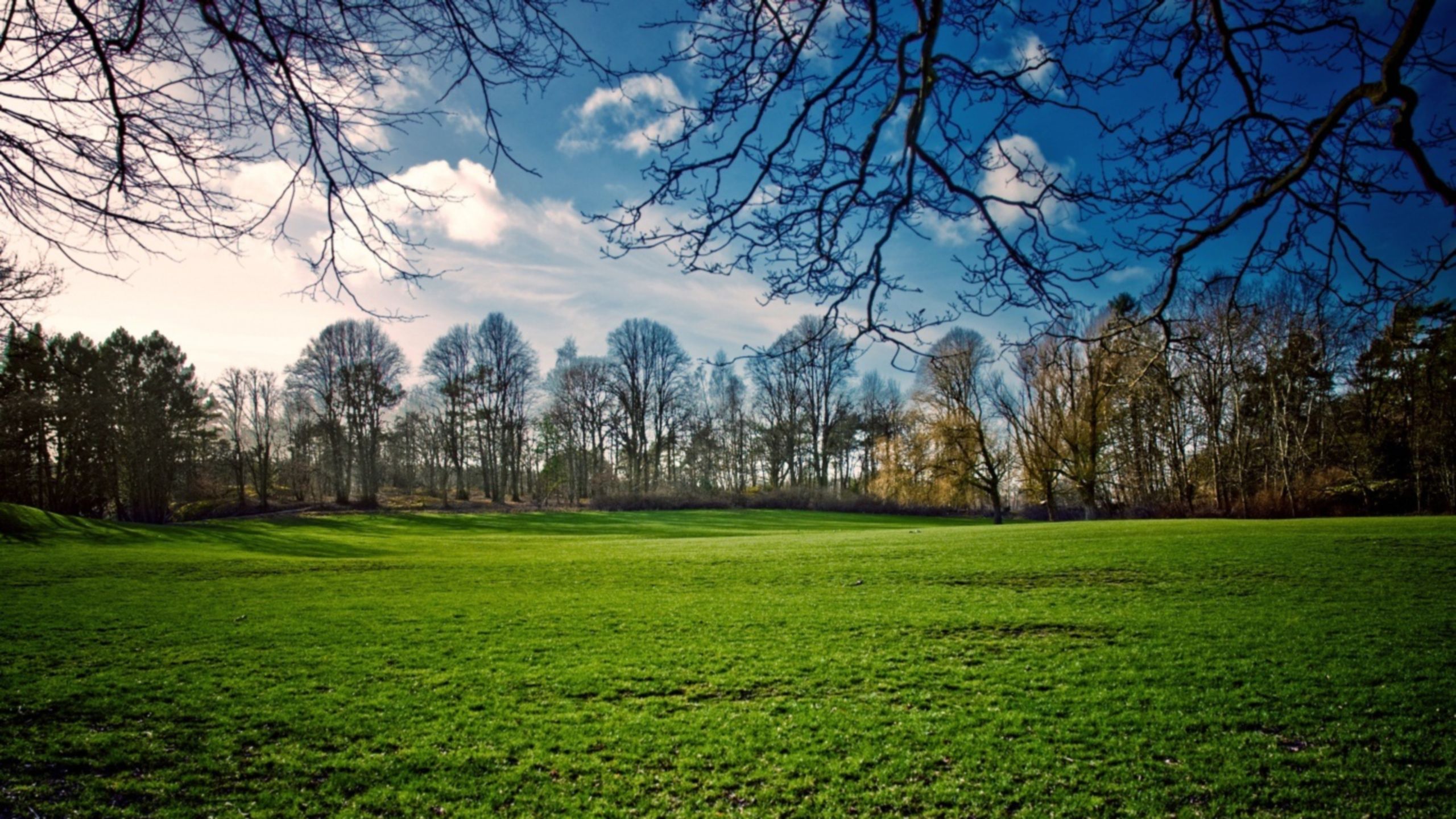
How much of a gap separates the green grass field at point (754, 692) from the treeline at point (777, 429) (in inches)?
118

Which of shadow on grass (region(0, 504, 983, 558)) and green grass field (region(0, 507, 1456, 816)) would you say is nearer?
green grass field (region(0, 507, 1456, 816))

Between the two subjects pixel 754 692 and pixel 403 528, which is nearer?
pixel 754 692

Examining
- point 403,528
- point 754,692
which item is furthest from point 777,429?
point 754,692

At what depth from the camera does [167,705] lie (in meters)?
5.27

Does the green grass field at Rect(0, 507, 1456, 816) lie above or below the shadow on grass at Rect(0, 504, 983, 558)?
above

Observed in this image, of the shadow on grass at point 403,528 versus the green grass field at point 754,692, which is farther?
the shadow on grass at point 403,528

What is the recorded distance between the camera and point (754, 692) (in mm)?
5852

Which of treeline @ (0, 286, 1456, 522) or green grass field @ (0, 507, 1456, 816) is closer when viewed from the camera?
green grass field @ (0, 507, 1456, 816)

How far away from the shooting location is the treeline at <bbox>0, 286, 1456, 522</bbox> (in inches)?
804

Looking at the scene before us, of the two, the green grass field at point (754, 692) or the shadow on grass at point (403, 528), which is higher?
the green grass field at point (754, 692)

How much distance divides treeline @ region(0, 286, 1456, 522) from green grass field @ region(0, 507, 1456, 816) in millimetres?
2986

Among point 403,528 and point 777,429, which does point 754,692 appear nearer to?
point 403,528

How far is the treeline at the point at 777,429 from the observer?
67.0ft

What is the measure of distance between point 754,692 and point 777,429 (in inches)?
1657
